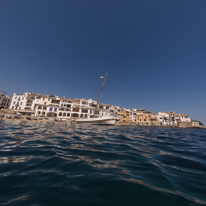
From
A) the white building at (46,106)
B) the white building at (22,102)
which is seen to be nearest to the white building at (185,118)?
the white building at (46,106)

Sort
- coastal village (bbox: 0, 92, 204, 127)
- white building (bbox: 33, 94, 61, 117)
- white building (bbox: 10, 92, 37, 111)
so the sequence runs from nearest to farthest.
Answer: coastal village (bbox: 0, 92, 204, 127) < white building (bbox: 33, 94, 61, 117) < white building (bbox: 10, 92, 37, 111)

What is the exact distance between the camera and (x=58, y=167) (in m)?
2.68

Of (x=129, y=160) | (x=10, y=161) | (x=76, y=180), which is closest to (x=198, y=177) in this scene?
(x=129, y=160)

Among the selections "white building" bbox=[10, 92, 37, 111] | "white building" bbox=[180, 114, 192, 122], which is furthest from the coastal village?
"white building" bbox=[180, 114, 192, 122]

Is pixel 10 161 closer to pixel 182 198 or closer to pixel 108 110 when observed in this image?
pixel 182 198

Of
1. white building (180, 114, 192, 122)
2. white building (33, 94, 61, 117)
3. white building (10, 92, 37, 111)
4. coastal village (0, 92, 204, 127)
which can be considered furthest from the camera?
white building (180, 114, 192, 122)

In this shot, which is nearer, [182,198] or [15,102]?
[182,198]

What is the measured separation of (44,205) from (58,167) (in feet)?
4.12

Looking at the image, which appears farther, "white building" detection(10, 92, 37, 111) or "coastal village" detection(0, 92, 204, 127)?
"white building" detection(10, 92, 37, 111)

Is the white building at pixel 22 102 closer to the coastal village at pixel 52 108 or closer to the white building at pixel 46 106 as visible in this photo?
the coastal village at pixel 52 108

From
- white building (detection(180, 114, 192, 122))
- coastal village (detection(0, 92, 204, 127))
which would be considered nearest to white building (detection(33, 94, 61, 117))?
coastal village (detection(0, 92, 204, 127))

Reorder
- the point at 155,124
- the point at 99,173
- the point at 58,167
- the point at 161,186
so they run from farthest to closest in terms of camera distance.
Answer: the point at 155,124, the point at 58,167, the point at 99,173, the point at 161,186

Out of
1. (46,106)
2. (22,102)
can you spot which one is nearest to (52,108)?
(46,106)

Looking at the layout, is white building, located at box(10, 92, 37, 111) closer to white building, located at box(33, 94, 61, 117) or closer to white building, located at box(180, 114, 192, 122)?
white building, located at box(33, 94, 61, 117)
